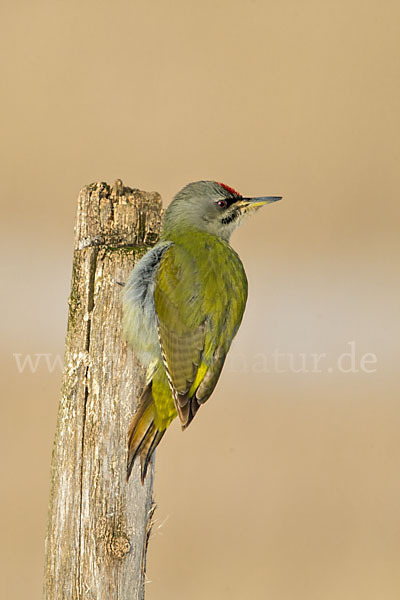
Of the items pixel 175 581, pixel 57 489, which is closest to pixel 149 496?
pixel 57 489

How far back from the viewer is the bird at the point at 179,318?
10.9 ft

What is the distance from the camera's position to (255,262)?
10.6m

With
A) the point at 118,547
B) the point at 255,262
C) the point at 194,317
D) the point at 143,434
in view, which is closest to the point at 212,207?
the point at 194,317

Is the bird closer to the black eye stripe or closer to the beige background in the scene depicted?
the black eye stripe

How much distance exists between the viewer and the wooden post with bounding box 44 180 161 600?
3168 millimetres

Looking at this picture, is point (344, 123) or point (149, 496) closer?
point (149, 496)

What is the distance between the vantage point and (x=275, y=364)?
9.22m

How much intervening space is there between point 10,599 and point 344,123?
7.60m

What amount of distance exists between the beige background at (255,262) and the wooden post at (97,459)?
11.4 feet

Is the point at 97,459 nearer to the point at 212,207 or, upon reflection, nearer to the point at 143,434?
the point at 143,434

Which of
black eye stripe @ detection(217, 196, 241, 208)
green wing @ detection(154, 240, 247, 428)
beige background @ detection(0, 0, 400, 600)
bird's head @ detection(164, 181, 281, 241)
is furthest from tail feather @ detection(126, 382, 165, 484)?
beige background @ detection(0, 0, 400, 600)

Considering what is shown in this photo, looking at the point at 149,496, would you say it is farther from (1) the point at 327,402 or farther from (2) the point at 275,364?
(2) the point at 275,364

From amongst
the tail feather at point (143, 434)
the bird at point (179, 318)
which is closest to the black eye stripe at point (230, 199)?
the bird at point (179, 318)

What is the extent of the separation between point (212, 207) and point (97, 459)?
56.9 inches
